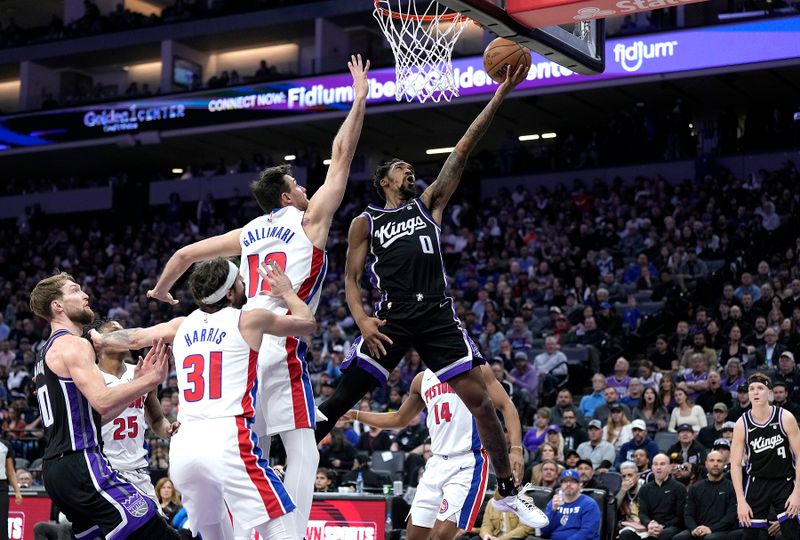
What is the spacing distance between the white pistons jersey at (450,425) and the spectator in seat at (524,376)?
24.2 ft

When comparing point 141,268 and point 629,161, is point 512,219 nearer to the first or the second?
point 629,161

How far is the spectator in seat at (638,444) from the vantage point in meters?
12.4

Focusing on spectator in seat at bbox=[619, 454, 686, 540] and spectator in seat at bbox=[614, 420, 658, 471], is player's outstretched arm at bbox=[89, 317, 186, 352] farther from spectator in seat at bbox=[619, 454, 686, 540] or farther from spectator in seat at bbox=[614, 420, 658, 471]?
spectator in seat at bbox=[614, 420, 658, 471]

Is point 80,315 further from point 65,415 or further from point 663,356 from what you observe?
point 663,356

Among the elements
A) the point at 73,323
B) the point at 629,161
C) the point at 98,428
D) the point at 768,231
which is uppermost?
the point at 629,161

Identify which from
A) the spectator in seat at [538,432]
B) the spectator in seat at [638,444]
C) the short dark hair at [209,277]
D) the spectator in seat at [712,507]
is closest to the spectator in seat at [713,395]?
the spectator in seat at [638,444]

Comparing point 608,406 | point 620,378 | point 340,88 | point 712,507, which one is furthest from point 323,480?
point 340,88

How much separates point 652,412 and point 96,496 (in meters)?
9.20

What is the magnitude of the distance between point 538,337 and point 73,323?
12700 mm

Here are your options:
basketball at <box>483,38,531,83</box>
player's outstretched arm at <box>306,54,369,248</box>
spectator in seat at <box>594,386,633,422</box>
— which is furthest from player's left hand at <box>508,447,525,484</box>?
spectator in seat at <box>594,386,633,422</box>

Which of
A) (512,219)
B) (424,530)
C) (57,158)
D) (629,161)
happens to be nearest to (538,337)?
(512,219)

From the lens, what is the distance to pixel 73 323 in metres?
6.21

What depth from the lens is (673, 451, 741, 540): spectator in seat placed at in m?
10.8

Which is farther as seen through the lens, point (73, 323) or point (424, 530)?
point (424, 530)
